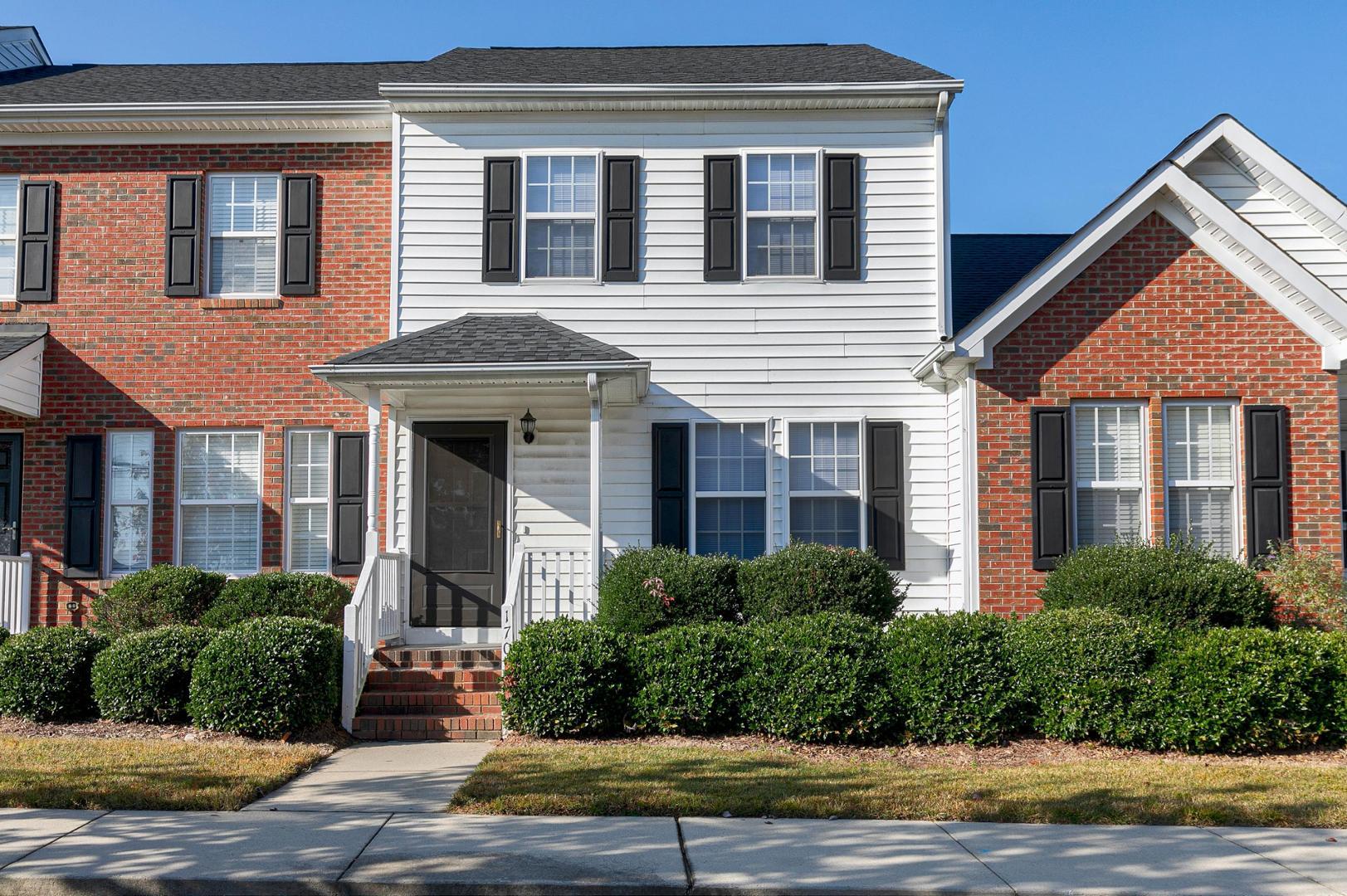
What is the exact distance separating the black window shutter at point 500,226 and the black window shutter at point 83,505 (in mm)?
4663

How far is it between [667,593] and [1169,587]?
427 centimetres

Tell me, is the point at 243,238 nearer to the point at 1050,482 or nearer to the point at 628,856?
the point at 1050,482

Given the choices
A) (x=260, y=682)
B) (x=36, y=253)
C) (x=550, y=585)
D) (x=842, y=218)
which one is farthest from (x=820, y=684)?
(x=36, y=253)

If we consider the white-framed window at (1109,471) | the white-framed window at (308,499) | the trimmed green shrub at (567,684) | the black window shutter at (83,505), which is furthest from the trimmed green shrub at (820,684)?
the black window shutter at (83,505)

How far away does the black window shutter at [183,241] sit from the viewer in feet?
40.8

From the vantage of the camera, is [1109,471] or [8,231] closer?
[1109,471]

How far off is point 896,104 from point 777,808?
26.6ft

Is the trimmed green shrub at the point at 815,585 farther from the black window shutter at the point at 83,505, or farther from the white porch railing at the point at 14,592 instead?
the white porch railing at the point at 14,592

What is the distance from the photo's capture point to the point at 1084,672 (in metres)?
8.63

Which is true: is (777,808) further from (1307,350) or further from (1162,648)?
(1307,350)

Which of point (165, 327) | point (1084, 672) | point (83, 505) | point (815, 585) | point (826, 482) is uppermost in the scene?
point (165, 327)

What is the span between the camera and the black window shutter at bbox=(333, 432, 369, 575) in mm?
12102

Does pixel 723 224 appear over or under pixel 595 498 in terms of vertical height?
over

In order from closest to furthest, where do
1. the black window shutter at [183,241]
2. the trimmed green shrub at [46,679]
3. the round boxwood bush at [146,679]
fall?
the round boxwood bush at [146,679], the trimmed green shrub at [46,679], the black window shutter at [183,241]
